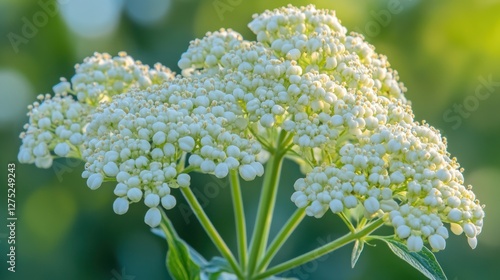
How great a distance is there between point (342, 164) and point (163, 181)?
573 millimetres

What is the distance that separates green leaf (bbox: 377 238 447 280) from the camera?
6.42 ft

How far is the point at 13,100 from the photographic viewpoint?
4.91 m

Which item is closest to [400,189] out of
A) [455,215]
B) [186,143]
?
[455,215]

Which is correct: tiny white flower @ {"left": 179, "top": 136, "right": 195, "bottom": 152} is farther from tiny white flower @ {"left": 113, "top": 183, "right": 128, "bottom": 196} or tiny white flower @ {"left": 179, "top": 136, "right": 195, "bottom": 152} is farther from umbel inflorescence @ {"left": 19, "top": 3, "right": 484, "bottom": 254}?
tiny white flower @ {"left": 113, "top": 183, "right": 128, "bottom": 196}

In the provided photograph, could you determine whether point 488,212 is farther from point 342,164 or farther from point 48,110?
point 48,110

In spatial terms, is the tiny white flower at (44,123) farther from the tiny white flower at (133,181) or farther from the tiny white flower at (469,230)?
the tiny white flower at (469,230)

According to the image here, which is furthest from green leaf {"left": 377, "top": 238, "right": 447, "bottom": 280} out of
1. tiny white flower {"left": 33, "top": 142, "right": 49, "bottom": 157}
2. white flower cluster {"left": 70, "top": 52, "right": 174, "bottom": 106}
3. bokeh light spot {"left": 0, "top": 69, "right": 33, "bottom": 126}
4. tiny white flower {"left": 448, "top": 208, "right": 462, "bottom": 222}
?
bokeh light spot {"left": 0, "top": 69, "right": 33, "bottom": 126}

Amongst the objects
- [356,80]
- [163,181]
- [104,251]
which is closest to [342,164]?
[356,80]

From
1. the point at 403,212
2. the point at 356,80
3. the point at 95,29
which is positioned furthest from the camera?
the point at 95,29

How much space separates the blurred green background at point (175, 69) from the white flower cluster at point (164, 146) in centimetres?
208

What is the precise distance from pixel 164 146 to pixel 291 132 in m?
0.46

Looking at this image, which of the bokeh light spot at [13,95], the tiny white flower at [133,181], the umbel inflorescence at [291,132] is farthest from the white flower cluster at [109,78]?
the bokeh light spot at [13,95]

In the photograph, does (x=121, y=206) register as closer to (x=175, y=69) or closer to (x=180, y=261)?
(x=180, y=261)

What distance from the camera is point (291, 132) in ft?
7.06
